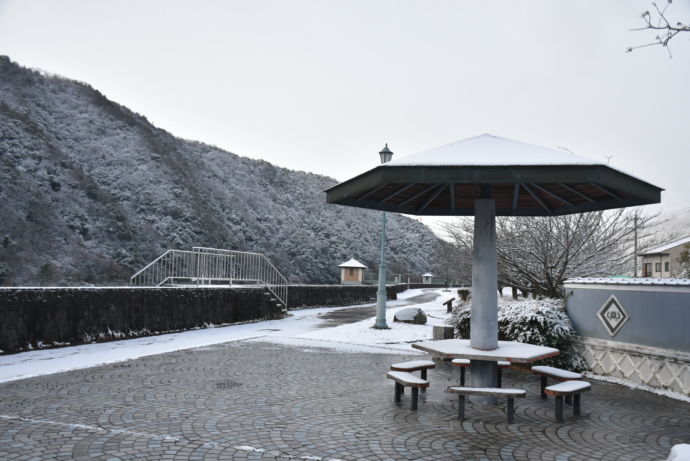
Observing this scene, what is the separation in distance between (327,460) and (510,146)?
14.8 feet

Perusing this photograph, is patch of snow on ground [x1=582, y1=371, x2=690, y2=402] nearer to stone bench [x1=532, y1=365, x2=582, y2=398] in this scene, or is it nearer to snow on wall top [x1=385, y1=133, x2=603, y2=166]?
stone bench [x1=532, y1=365, x2=582, y2=398]

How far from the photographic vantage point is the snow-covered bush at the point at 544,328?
31.7 ft

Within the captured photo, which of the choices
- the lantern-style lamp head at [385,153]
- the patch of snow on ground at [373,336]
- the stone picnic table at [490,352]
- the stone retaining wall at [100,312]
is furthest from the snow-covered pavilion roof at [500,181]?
the stone retaining wall at [100,312]

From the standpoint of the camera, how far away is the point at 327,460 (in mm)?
4492

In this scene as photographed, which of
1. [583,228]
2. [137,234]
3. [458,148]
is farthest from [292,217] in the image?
→ [458,148]

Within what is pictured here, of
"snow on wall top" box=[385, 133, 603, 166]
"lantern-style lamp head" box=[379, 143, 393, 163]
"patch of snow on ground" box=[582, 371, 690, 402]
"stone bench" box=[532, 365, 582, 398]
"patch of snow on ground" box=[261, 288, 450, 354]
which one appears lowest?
"patch of snow on ground" box=[261, 288, 450, 354]

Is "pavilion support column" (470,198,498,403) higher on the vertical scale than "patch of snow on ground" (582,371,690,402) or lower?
higher

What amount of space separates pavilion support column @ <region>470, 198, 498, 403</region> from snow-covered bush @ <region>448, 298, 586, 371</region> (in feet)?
10.2

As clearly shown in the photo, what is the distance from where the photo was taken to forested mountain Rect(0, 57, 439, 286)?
→ 29361 millimetres

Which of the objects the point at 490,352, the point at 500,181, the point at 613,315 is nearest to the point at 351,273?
the point at 613,315

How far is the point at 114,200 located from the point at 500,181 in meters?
38.3

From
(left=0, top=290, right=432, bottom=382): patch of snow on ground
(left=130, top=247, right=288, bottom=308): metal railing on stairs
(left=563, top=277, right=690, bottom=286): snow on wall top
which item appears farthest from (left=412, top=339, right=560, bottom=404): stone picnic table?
(left=130, top=247, right=288, bottom=308): metal railing on stairs

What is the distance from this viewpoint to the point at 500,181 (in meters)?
5.72

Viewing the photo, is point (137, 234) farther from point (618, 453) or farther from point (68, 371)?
point (618, 453)
